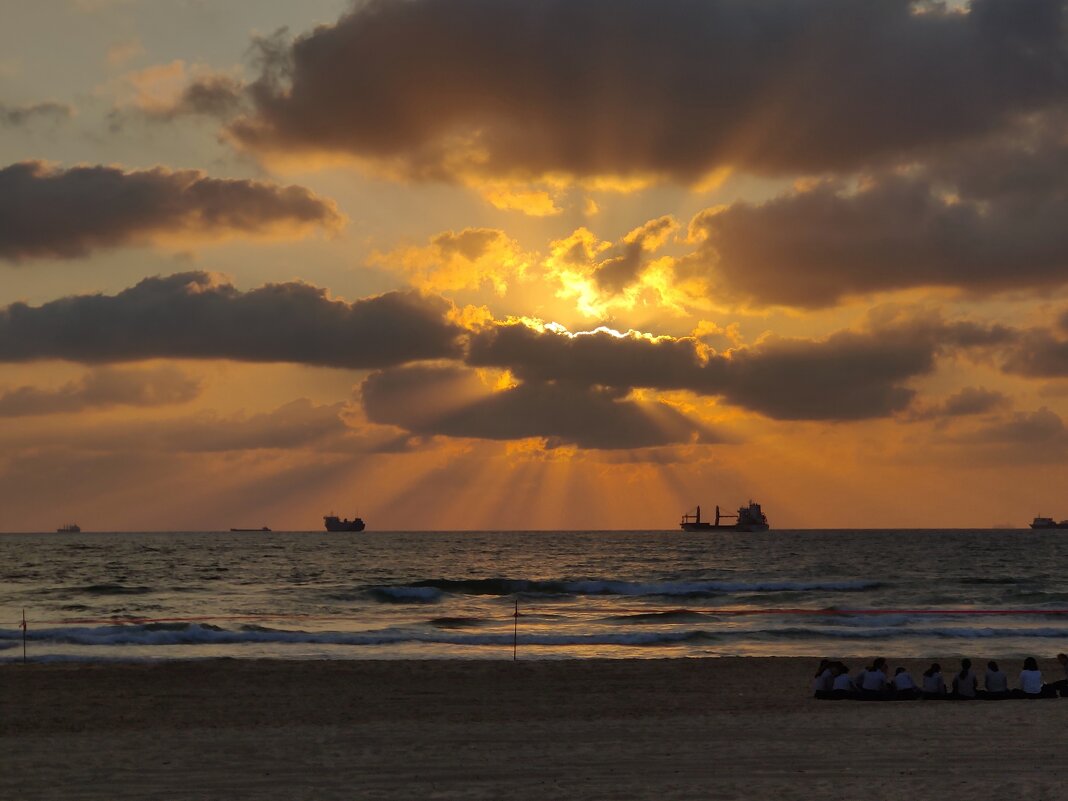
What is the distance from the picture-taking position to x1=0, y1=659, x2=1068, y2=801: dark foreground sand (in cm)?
1451

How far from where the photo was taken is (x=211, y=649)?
34781mm

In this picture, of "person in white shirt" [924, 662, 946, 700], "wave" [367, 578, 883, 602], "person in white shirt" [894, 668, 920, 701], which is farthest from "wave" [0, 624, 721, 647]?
"wave" [367, 578, 883, 602]

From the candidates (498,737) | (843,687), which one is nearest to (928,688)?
(843,687)

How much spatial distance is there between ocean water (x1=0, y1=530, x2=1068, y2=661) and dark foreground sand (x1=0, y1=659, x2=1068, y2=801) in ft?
23.2

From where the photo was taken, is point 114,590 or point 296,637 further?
point 114,590

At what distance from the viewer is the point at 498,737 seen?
18.6m

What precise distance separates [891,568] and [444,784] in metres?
89.9

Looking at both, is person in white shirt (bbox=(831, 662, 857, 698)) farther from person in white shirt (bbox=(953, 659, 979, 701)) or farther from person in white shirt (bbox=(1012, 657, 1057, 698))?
person in white shirt (bbox=(1012, 657, 1057, 698))

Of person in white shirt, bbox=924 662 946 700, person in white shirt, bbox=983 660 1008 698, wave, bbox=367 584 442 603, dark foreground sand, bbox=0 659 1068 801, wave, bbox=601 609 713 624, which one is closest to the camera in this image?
dark foreground sand, bbox=0 659 1068 801

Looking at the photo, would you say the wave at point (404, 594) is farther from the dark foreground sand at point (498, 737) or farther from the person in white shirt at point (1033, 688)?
the person in white shirt at point (1033, 688)

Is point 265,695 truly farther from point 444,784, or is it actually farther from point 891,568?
point 891,568

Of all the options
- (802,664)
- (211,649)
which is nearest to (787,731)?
(802,664)

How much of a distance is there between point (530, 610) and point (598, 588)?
17.7m

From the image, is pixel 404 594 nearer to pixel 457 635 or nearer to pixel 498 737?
pixel 457 635
